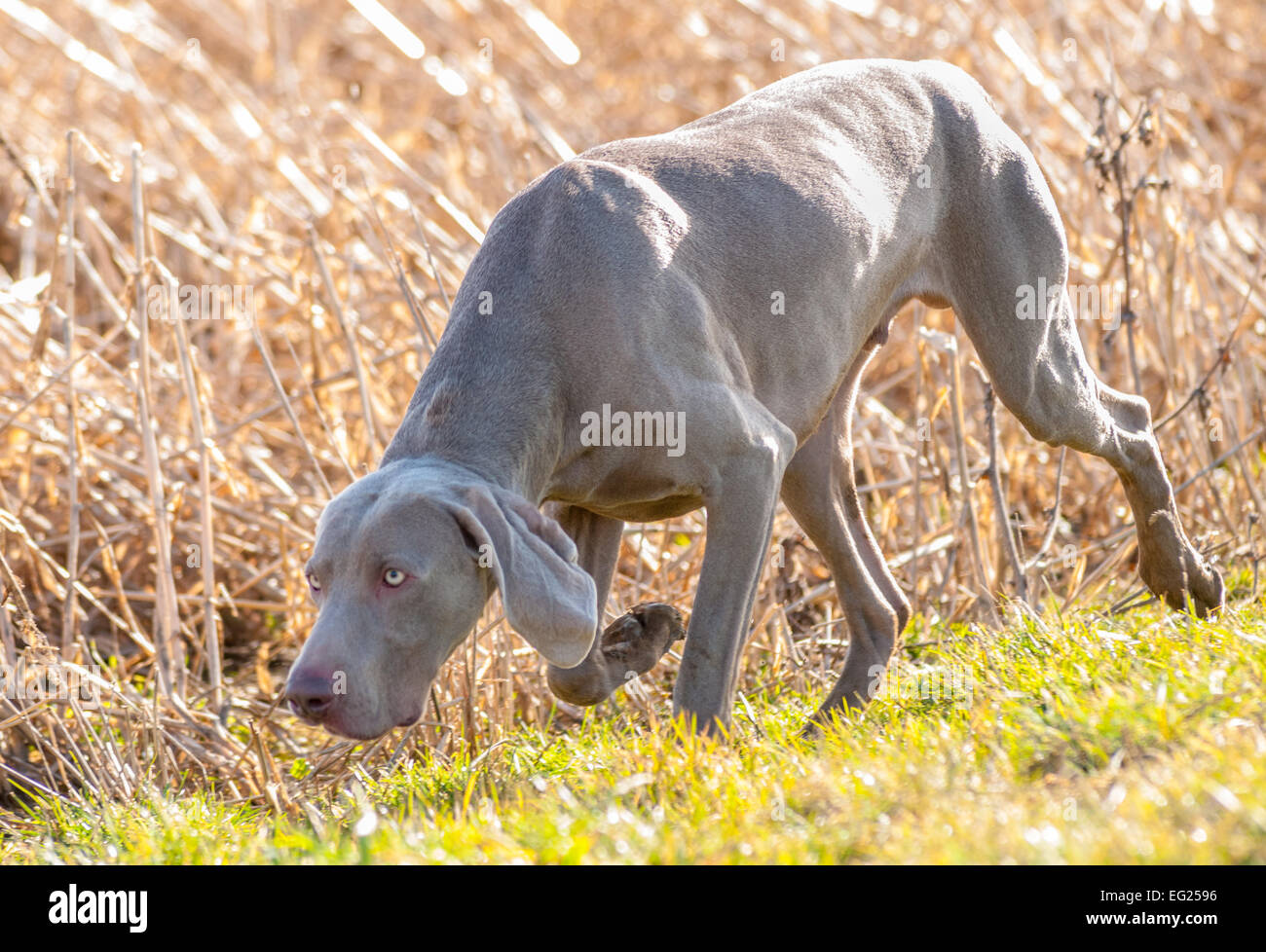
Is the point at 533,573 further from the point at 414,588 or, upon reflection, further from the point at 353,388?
the point at 353,388

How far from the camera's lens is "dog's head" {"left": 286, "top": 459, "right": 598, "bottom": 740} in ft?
10.5

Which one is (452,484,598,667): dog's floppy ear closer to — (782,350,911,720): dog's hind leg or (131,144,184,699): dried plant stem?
(782,350,911,720): dog's hind leg

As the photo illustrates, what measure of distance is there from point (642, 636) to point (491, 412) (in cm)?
86

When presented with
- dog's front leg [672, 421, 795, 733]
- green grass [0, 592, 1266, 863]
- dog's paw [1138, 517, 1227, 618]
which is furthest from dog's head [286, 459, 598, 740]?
dog's paw [1138, 517, 1227, 618]

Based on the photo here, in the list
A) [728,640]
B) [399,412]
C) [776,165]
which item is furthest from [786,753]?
[399,412]

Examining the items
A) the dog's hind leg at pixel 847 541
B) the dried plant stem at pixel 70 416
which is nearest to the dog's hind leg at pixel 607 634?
the dog's hind leg at pixel 847 541

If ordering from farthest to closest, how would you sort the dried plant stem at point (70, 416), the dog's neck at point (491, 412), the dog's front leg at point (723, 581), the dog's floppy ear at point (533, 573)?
the dried plant stem at point (70, 416) < the dog's front leg at point (723, 581) < the dog's neck at point (491, 412) < the dog's floppy ear at point (533, 573)

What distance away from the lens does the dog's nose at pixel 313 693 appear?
3.14 meters

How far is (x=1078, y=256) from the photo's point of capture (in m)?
6.32

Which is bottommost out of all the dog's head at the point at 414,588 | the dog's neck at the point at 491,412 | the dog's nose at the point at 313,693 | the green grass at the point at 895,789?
the green grass at the point at 895,789

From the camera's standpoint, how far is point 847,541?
4.68 meters

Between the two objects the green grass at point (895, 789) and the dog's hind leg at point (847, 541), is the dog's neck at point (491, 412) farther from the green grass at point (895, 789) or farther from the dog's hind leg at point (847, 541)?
the dog's hind leg at point (847, 541)
